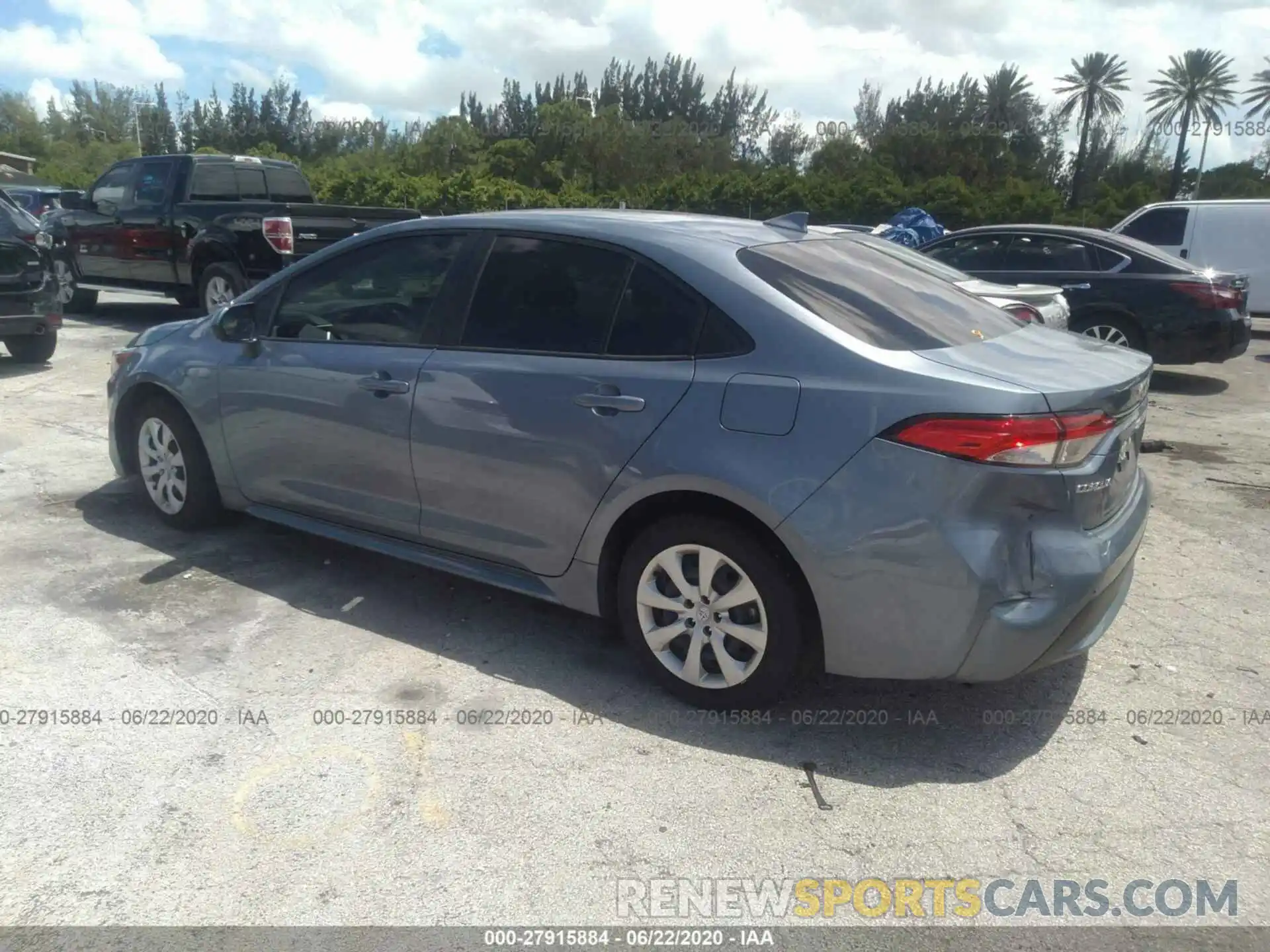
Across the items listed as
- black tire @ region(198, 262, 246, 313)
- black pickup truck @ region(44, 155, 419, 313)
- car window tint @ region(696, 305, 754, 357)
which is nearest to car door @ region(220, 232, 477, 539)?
car window tint @ region(696, 305, 754, 357)

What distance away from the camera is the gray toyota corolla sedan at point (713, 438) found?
3.17 meters

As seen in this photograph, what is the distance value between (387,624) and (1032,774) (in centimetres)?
251

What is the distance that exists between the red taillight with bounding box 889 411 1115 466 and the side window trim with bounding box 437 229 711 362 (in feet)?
2.33

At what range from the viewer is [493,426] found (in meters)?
3.98

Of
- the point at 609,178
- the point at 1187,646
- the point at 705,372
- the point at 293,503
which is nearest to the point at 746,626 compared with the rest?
the point at 705,372

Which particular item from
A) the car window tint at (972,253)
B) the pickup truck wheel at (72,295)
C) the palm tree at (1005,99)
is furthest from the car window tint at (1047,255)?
the palm tree at (1005,99)

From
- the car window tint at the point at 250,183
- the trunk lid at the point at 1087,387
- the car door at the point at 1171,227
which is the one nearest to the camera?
the trunk lid at the point at 1087,387

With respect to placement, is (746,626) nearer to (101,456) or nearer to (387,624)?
(387,624)

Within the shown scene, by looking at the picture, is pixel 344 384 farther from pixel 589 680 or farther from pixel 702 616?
pixel 702 616

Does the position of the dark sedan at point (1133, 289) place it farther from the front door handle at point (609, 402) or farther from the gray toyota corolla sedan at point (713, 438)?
the front door handle at point (609, 402)

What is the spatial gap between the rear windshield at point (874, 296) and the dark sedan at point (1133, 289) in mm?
6501

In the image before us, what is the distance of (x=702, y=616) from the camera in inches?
142

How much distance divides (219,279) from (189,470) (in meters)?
6.86

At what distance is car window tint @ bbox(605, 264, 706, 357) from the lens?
3.64 metres
